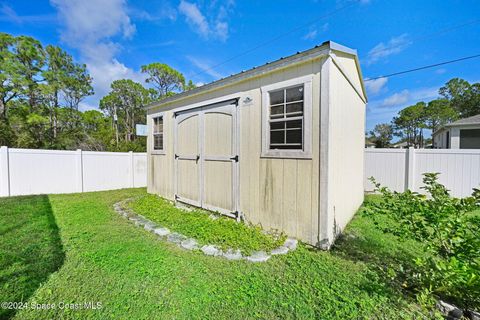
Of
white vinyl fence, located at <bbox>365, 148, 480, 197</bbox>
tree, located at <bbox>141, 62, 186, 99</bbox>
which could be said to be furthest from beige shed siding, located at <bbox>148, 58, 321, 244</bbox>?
tree, located at <bbox>141, 62, 186, 99</bbox>

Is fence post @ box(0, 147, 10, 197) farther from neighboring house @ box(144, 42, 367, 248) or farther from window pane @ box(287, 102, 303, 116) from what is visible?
window pane @ box(287, 102, 303, 116)

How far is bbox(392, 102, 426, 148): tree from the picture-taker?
27219 mm

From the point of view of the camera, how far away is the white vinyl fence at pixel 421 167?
227 inches

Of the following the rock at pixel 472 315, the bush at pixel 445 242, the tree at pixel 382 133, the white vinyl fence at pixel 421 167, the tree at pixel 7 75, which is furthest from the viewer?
the tree at pixel 382 133

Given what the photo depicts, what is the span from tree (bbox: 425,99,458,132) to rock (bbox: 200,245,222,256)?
31.6 m

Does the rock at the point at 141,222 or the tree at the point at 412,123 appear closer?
the rock at the point at 141,222

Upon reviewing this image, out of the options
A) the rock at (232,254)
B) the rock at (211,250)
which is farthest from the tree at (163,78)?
the rock at (232,254)

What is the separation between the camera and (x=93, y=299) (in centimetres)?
197

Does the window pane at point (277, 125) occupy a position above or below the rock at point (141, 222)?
above

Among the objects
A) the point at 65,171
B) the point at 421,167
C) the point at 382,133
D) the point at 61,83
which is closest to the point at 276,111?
the point at 421,167

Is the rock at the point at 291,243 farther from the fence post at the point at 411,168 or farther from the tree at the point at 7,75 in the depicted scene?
the tree at the point at 7,75

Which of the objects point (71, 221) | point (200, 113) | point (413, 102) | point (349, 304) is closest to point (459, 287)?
point (349, 304)

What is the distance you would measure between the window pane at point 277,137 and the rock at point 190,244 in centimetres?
205

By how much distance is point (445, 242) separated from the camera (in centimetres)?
194
